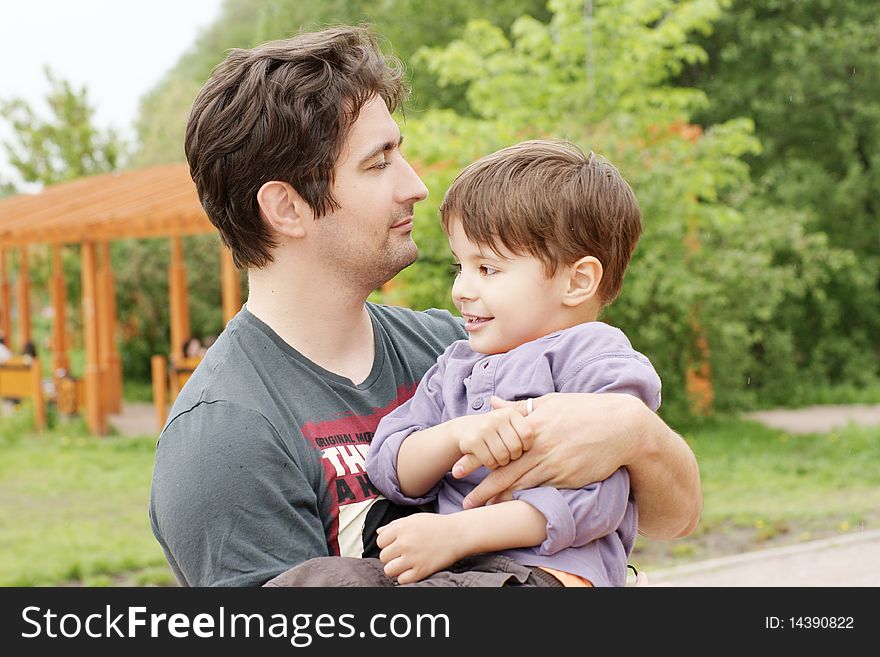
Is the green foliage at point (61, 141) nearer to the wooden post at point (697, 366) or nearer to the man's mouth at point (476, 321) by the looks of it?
the wooden post at point (697, 366)

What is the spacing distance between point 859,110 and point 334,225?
57.1 feet

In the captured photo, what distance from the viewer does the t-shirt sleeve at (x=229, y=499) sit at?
2164mm

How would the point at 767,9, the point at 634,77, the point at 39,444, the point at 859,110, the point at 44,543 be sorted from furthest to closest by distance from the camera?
the point at 767,9
the point at 859,110
the point at 39,444
the point at 634,77
the point at 44,543

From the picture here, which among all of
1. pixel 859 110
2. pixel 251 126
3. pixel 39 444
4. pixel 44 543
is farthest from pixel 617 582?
pixel 859 110

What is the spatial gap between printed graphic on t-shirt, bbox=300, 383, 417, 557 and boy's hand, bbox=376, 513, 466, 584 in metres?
0.22

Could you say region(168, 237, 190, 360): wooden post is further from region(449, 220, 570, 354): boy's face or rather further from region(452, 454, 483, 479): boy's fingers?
Result: region(452, 454, 483, 479): boy's fingers

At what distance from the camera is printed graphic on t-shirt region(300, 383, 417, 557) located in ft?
7.75

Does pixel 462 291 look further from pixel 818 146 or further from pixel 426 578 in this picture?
pixel 818 146

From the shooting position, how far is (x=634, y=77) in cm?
1294

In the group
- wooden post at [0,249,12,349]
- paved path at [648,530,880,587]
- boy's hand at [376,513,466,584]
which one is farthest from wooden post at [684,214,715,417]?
wooden post at [0,249,12,349]

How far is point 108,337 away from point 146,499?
588cm

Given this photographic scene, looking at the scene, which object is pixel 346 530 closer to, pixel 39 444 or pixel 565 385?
pixel 565 385

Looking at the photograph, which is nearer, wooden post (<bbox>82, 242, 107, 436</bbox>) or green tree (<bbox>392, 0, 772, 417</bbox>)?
green tree (<bbox>392, 0, 772, 417</bbox>)

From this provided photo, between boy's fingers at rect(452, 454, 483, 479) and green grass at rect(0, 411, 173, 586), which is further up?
boy's fingers at rect(452, 454, 483, 479)
